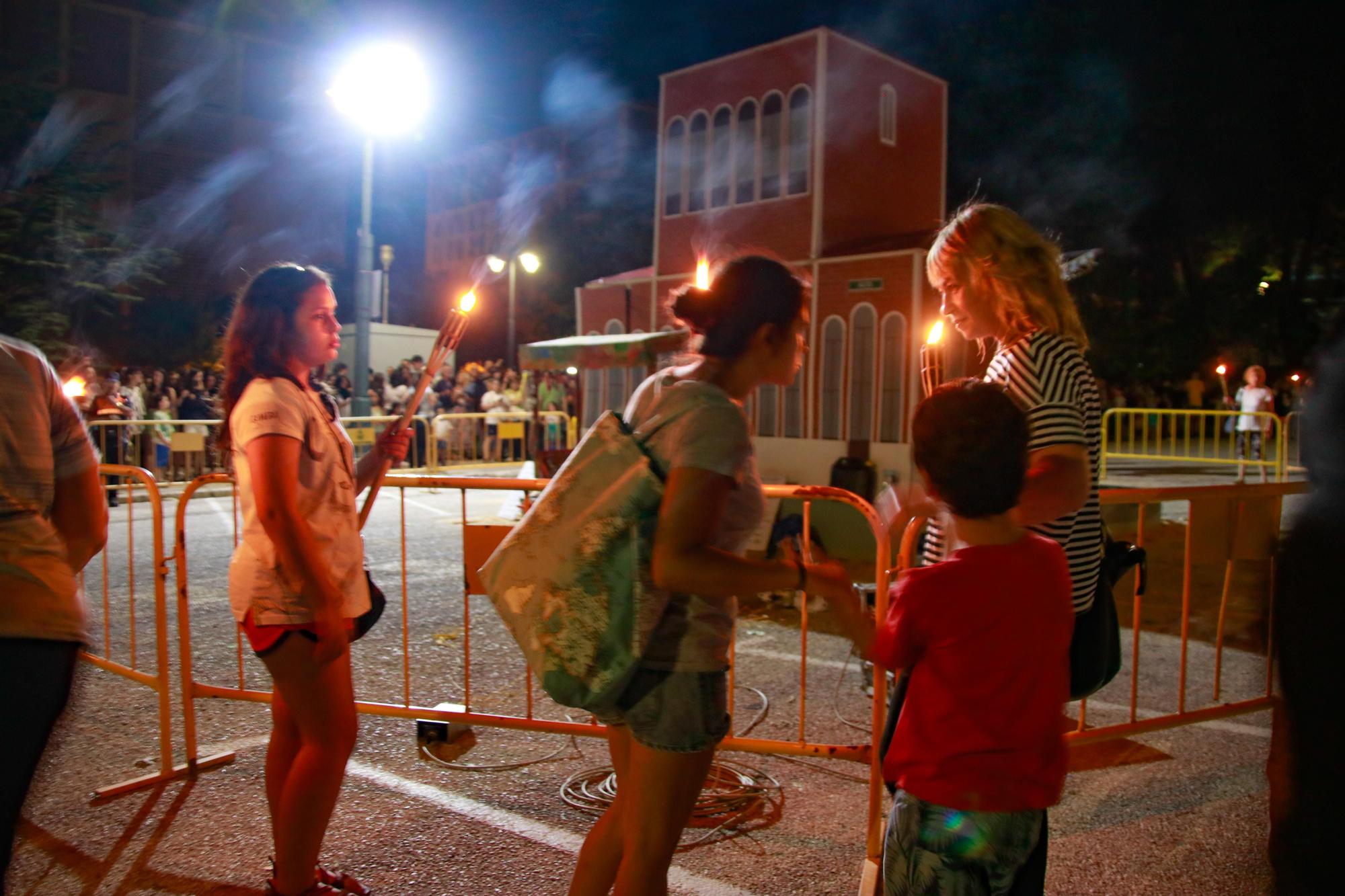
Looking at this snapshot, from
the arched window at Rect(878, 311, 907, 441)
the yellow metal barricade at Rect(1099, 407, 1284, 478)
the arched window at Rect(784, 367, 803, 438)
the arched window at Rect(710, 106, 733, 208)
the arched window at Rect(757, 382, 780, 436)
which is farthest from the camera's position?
the arched window at Rect(710, 106, 733, 208)

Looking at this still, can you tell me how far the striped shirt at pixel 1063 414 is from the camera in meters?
2.39

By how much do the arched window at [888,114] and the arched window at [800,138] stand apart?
152cm

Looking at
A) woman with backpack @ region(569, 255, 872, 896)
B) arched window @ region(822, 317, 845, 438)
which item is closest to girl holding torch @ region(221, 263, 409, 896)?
woman with backpack @ region(569, 255, 872, 896)

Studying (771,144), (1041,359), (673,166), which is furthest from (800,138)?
(1041,359)

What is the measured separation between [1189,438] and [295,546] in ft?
72.3

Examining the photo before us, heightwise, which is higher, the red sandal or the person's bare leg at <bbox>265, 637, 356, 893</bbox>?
the person's bare leg at <bbox>265, 637, 356, 893</bbox>

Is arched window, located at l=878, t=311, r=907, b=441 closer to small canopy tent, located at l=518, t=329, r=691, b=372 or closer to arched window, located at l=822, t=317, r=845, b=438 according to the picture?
arched window, located at l=822, t=317, r=845, b=438

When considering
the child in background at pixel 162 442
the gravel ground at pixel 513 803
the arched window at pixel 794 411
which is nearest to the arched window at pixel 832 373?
the arched window at pixel 794 411

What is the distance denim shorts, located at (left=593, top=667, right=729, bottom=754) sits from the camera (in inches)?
79.7

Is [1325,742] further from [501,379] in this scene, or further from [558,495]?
[501,379]

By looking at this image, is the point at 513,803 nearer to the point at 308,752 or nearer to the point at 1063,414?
the point at 308,752

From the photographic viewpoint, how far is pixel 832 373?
15.5 metres

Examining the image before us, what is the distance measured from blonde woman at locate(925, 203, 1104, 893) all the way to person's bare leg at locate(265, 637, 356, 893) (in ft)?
5.75

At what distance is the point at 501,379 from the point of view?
23375 mm
